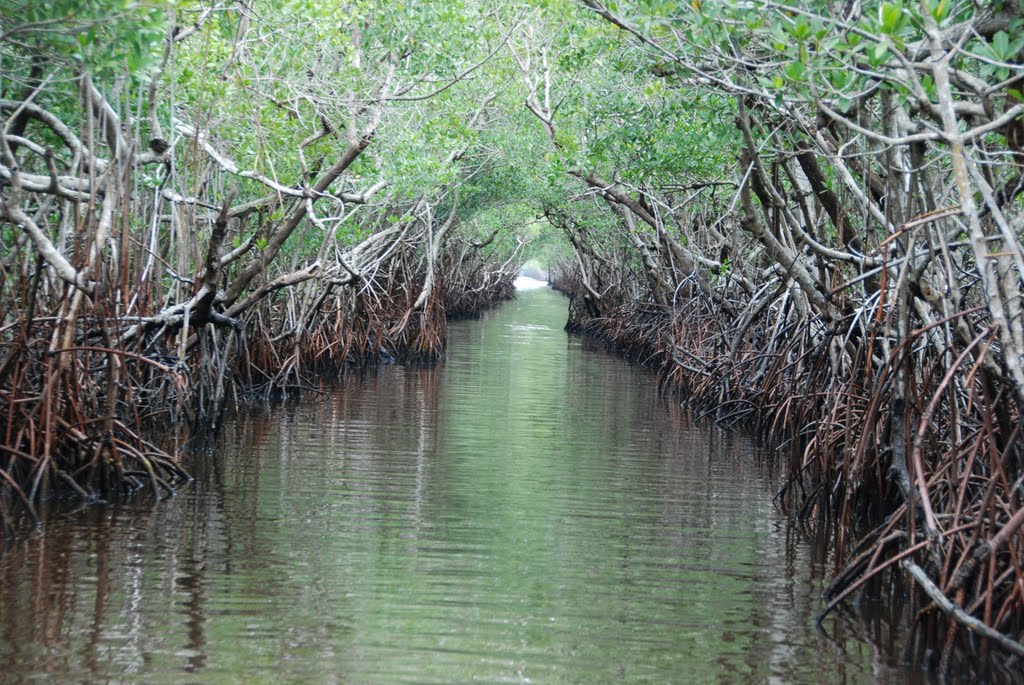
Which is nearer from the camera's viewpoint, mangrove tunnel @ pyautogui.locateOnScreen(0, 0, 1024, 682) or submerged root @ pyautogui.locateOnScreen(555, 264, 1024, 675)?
submerged root @ pyautogui.locateOnScreen(555, 264, 1024, 675)

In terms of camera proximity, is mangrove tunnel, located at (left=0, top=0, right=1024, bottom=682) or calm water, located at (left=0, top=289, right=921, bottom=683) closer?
calm water, located at (left=0, top=289, right=921, bottom=683)

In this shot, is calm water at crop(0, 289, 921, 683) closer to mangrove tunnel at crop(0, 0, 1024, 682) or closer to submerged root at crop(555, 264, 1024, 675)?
mangrove tunnel at crop(0, 0, 1024, 682)

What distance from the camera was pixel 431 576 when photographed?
16.7ft

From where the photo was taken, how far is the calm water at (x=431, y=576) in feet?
13.2

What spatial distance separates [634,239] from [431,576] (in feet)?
36.2

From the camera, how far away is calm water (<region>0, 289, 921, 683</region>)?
4016 millimetres

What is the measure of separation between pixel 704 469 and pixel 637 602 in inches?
150

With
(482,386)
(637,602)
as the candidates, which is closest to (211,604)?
(637,602)

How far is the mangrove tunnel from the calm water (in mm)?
87

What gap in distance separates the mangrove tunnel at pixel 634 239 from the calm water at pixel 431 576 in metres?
0.09

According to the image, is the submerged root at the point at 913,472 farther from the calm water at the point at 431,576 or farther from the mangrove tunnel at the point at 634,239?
the calm water at the point at 431,576

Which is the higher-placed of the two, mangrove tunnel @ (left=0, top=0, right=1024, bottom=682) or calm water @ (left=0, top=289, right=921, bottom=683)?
mangrove tunnel @ (left=0, top=0, right=1024, bottom=682)

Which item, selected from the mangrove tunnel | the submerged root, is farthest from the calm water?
the submerged root

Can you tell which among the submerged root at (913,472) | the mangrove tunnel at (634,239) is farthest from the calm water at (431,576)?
the submerged root at (913,472)
